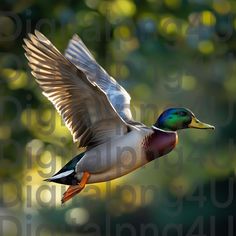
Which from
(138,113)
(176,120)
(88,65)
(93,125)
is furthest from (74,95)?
(138,113)

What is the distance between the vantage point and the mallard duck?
5.07ft

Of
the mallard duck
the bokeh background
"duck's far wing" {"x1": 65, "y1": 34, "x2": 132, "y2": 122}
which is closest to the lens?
the mallard duck

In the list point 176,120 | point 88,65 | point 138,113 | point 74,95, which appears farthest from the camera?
point 138,113

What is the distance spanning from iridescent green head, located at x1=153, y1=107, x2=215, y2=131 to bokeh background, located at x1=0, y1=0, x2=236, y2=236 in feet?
6.99

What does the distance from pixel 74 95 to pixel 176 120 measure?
0.21m

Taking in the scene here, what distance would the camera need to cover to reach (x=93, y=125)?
1.70 m

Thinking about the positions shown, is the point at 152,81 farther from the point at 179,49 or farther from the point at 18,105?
the point at 18,105

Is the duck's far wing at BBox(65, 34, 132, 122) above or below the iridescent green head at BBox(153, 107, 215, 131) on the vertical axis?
above

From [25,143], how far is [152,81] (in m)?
0.62

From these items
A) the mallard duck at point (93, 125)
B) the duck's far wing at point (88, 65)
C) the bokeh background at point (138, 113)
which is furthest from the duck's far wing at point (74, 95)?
the bokeh background at point (138, 113)

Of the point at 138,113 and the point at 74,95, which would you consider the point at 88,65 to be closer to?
the point at 74,95

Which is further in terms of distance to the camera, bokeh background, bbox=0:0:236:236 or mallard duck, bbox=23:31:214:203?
bokeh background, bbox=0:0:236:236

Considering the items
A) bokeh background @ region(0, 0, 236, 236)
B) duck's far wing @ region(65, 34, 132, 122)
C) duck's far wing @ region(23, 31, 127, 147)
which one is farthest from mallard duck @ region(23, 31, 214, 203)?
bokeh background @ region(0, 0, 236, 236)

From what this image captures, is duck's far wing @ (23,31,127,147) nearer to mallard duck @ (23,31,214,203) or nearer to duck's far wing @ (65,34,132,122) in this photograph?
mallard duck @ (23,31,214,203)
